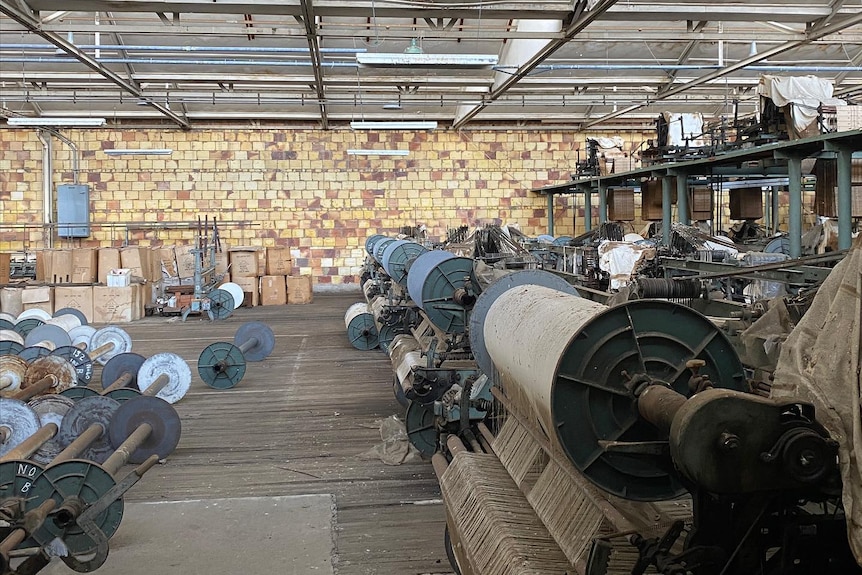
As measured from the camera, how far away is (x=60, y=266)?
15.9 meters

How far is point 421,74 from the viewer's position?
16.1m

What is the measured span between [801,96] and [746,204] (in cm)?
339

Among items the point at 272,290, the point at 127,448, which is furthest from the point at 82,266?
the point at 127,448

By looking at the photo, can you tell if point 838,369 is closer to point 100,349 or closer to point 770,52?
point 100,349

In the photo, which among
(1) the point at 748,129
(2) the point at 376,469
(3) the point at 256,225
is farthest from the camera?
(3) the point at 256,225

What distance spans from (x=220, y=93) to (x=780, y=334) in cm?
1545

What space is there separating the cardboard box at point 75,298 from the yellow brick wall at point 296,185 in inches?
175

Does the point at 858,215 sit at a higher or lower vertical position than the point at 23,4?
lower

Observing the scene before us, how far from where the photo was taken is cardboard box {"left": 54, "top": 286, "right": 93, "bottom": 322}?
15.0m

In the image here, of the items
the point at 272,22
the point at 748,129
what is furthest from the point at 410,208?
the point at 748,129

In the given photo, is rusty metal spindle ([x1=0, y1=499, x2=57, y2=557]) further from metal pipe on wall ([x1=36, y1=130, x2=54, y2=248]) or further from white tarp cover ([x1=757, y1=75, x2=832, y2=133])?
metal pipe on wall ([x1=36, y1=130, x2=54, y2=248])

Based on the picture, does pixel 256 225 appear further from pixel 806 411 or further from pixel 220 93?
pixel 806 411

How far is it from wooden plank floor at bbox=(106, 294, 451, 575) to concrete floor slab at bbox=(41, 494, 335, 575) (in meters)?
0.15

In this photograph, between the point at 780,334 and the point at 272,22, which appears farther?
the point at 272,22
